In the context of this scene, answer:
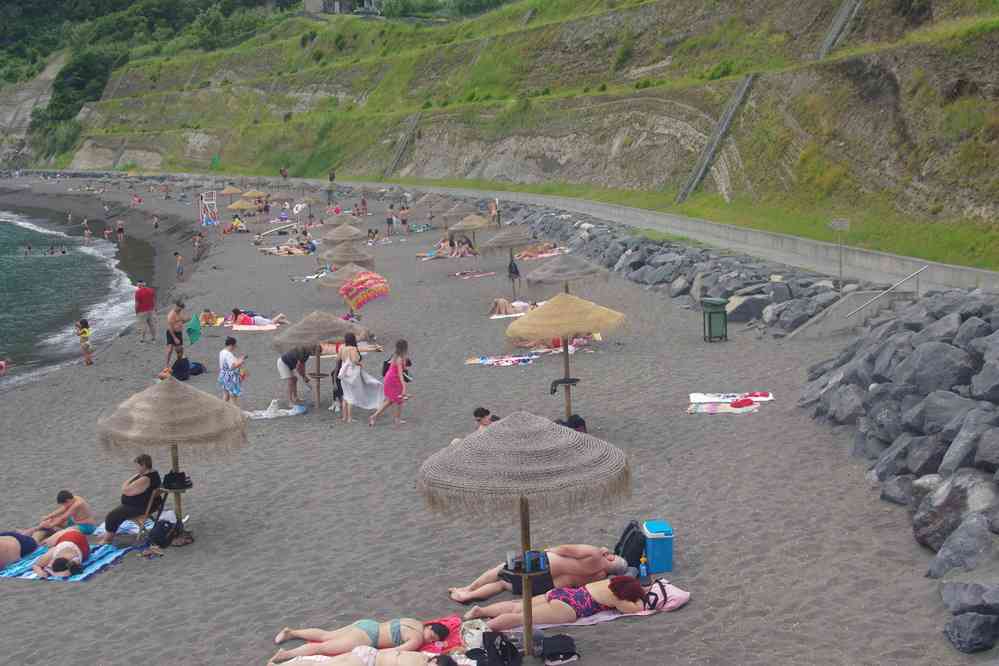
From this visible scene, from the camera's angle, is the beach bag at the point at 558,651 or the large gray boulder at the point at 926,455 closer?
the beach bag at the point at 558,651

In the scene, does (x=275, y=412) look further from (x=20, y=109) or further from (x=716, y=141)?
(x=20, y=109)

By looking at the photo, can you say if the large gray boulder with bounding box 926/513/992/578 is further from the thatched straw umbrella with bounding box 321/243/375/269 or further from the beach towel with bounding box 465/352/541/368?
the thatched straw umbrella with bounding box 321/243/375/269

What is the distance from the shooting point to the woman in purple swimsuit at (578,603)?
896 cm

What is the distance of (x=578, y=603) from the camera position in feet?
29.8

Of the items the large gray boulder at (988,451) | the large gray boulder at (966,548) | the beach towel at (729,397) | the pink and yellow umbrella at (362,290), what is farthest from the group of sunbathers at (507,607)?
the pink and yellow umbrella at (362,290)

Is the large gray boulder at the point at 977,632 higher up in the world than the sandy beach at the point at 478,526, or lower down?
higher up

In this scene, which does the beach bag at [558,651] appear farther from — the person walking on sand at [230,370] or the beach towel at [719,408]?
the person walking on sand at [230,370]

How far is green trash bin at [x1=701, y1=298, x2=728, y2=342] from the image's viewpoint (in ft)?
63.7

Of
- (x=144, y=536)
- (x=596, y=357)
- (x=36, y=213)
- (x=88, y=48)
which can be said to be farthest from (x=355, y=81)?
(x=144, y=536)

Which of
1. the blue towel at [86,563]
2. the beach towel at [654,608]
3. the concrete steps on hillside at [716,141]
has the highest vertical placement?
the concrete steps on hillside at [716,141]

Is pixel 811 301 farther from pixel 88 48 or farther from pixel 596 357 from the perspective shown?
pixel 88 48

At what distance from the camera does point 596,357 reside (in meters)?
19.4

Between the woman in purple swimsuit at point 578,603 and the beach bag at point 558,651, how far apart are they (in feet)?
1.83

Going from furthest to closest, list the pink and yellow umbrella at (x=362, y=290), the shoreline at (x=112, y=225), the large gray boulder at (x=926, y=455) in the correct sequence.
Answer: the shoreline at (x=112, y=225) < the pink and yellow umbrella at (x=362, y=290) < the large gray boulder at (x=926, y=455)
